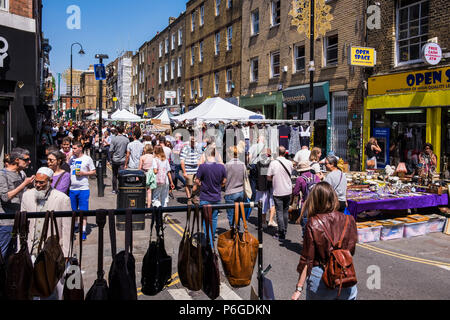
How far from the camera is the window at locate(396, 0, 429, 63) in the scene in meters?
14.2

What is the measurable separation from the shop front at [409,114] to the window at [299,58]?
5.52 metres

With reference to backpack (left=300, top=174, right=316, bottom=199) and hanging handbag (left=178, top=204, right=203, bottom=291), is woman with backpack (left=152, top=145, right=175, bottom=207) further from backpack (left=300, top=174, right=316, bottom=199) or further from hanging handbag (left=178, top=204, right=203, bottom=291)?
hanging handbag (left=178, top=204, right=203, bottom=291)

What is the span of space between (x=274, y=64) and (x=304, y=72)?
3.39 meters

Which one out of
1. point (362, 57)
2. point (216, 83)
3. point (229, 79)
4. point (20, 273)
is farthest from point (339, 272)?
point (216, 83)

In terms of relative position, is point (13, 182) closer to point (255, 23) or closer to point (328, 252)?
point (328, 252)

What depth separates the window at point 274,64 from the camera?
23184 mm

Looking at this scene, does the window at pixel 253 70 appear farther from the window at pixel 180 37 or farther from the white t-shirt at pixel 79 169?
the white t-shirt at pixel 79 169

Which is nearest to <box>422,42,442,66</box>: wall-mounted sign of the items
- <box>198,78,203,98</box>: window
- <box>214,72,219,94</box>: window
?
<box>214,72,219,94</box>: window

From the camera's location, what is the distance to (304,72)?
20.6 metres
